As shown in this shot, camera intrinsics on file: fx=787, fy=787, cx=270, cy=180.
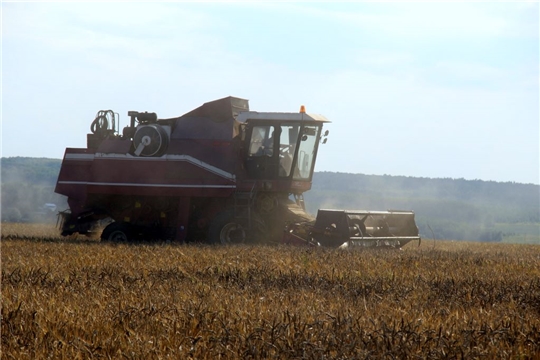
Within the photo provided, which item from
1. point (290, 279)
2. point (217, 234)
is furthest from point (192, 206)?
point (290, 279)

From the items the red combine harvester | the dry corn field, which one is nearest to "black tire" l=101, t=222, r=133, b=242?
the red combine harvester

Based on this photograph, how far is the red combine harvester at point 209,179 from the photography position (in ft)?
52.1

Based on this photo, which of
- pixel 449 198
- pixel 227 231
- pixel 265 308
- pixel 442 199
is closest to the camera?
pixel 265 308

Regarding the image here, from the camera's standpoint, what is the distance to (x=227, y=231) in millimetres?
15719

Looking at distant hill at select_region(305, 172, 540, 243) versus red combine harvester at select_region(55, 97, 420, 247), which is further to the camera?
distant hill at select_region(305, 172, 540, 243)

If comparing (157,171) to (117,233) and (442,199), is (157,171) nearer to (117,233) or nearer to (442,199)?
(117,233)

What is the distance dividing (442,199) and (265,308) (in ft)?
316

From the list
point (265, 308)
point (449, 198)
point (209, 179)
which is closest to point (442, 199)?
point (449, 198)

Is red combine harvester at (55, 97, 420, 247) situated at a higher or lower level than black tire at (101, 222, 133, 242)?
higher

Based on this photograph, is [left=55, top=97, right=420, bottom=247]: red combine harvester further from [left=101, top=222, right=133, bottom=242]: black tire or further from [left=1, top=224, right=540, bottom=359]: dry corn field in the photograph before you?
[left=1, top=224, right=540, bottom=359]: dry corn field

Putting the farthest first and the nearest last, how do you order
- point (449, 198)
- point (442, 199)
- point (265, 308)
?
point (449, 198) < point (442, 199) < point (265, 308)

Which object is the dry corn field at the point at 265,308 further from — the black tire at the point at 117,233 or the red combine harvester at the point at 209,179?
the black tire at the point at 117,233

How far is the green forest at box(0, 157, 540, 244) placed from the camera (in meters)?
72.2

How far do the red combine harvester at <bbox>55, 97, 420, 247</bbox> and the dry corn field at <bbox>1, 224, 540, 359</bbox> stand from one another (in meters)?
4.57
